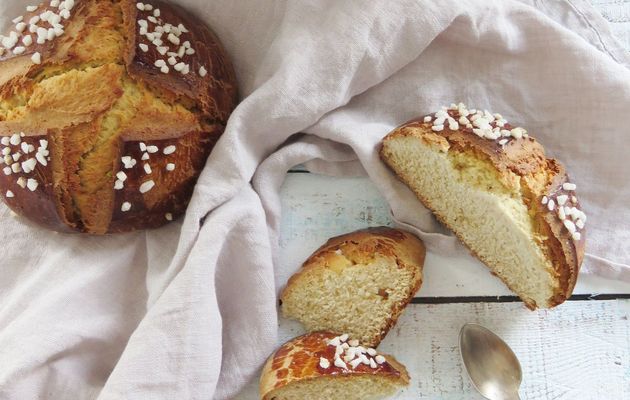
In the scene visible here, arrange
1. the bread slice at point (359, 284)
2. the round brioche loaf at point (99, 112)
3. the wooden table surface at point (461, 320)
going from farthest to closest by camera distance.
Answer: the wooden table surface at point (461, 320) → the bread slice at point (359, 284) → the round brioche loaf at point (99, 112)

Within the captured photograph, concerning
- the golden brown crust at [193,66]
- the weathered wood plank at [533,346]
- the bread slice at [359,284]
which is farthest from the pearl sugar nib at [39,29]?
the weathered wood plank at [533,346]

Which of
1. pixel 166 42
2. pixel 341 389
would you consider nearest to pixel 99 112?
pixel 166 42

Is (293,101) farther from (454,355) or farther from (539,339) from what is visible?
(539,339)

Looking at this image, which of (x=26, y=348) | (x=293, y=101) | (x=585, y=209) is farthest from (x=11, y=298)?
(x=585, y=209)

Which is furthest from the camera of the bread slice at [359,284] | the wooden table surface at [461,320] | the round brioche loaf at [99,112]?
the wooden table surface at [461,320]

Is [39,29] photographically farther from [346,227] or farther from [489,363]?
[489,363]

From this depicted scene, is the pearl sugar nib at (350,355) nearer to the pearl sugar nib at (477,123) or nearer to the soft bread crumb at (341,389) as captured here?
the soft bread crumb at (341,389)
